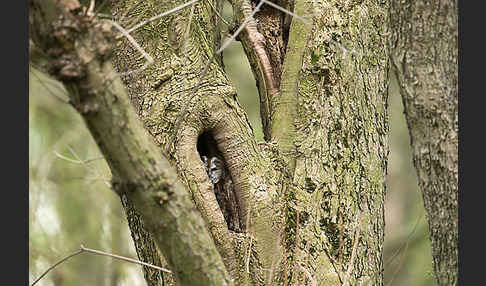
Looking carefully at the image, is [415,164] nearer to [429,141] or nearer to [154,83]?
[429,141]

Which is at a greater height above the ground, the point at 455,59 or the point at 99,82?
the point at 455,59

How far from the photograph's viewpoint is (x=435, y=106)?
134 inches

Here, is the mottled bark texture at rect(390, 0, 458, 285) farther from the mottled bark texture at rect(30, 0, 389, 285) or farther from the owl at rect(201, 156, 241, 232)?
the owl at rect(201, 156, 241, 232)

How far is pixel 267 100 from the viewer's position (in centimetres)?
266

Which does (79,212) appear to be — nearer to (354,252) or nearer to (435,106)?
(435,106)

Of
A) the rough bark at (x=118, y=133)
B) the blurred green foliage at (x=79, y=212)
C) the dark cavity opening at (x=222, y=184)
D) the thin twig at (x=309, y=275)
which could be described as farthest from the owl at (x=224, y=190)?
the blurred green foliage at (x=79, y=212)

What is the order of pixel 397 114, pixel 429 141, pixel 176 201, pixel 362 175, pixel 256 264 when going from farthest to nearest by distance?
pixel 397 114 < pixel 429 141 < pixel 362 175 < pixel 256 264 < pixel 176 201

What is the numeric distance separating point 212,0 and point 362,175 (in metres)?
0.97

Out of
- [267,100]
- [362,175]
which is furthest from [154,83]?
[362,175]

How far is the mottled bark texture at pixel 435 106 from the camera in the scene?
331 centimetres

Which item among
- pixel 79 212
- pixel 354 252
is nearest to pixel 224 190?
pixel 354 252

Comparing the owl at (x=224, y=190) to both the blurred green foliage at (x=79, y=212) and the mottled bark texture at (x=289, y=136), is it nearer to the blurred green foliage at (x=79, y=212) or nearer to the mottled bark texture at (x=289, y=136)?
the mottled bark texture at (x=289, y=136)

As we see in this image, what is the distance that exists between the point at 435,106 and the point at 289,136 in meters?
1.31

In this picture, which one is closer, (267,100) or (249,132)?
(249,132)
